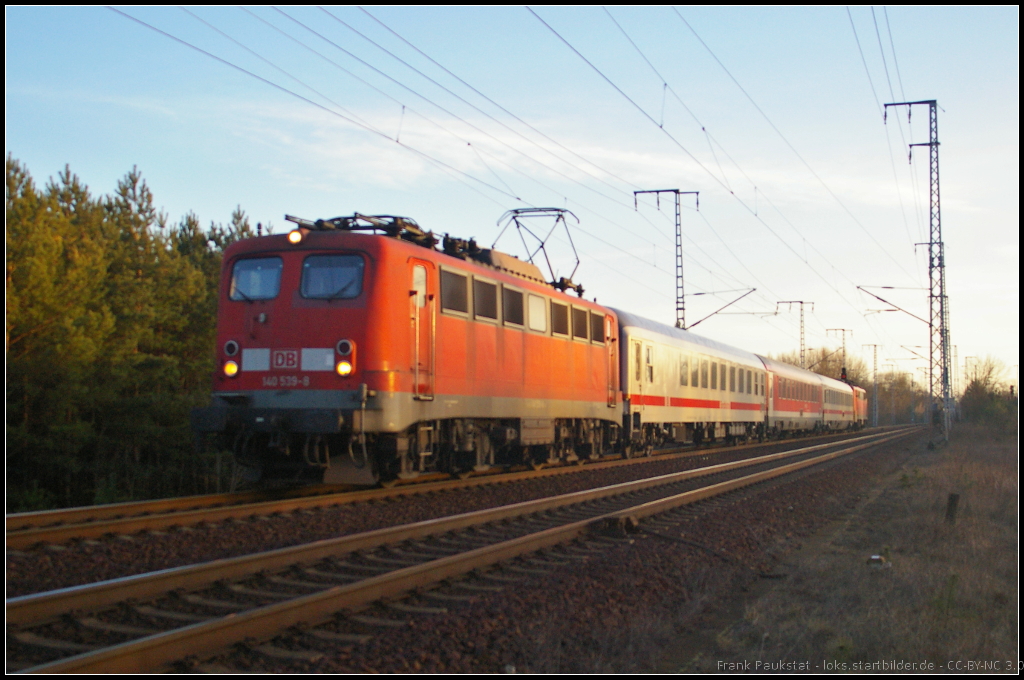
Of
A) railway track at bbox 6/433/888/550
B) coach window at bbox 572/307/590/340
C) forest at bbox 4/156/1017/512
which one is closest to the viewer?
railway track at bbox 6/433/888/550

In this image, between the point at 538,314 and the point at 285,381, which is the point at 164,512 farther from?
the point at 538,314

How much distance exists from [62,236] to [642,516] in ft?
56.7

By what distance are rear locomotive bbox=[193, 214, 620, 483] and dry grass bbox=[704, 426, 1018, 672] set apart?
16.7 ft

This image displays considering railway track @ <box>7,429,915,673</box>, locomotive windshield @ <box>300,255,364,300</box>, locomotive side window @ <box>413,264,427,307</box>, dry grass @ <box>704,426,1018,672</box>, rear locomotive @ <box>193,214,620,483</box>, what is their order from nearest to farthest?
railway track @ <box>7,429,915,673</box> < dry grass @ <box>704,426,1018,672</box> < rear locomotive @ <box>193,214,620,483</box> < locomotive windshield @ <box>300,255,364,300</box> < locomotive side window @ <box>413,264,427,307</box>

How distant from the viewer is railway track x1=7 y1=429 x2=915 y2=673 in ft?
14.8

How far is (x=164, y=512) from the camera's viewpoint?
380 inches

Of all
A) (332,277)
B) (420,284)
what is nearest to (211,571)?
(332,277)

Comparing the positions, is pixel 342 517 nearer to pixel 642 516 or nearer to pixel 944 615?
pixel 642 516

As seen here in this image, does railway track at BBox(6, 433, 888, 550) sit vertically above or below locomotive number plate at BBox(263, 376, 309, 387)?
below

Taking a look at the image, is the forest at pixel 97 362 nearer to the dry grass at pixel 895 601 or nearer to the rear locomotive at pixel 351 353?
the rear locomotive at pixel 351 353

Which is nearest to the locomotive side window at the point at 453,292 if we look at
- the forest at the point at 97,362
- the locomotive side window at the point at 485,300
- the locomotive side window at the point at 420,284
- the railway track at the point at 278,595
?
the locomotive side window at the point at 485,300

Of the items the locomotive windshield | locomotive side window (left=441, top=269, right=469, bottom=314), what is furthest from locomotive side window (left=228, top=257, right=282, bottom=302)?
locomotive side window (left=441, top=269, right=469, bottom=314)

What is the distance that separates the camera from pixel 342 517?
30.5ft

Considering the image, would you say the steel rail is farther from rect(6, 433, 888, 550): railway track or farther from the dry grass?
the dry grass
